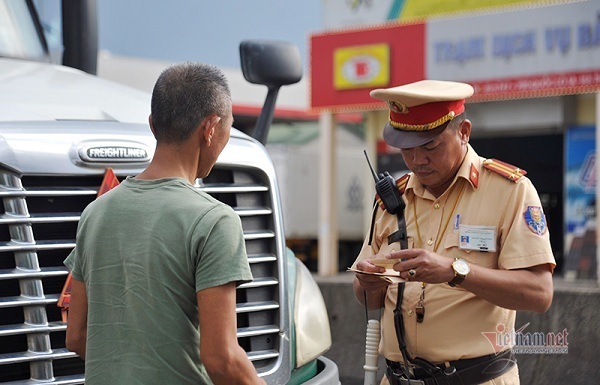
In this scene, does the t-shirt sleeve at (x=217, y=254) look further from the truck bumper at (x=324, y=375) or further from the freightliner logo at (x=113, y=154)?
the truck bumper at (x=324, y=375)

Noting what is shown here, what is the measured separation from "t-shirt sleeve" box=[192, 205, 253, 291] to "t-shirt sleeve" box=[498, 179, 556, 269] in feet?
3.30

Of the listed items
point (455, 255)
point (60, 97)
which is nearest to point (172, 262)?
point (455, 255)

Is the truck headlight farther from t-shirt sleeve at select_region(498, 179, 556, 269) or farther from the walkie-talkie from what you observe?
t-shirt sleeve at select_region(498, 179, 556, 269)

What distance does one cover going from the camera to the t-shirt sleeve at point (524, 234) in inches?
111

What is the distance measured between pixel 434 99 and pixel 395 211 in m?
Result: 0.43

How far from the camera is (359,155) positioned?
21.4 metres

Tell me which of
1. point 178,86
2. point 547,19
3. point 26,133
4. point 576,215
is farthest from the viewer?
point 576,215

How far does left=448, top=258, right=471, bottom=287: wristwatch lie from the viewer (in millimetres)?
2760

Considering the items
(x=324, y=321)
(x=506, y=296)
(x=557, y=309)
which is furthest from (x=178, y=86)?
(x=557, y=309)

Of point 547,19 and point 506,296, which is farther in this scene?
point 547,19

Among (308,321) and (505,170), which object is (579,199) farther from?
(505,170)

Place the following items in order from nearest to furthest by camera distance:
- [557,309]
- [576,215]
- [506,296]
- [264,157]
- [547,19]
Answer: [506,296] < [264,157] < [557,309] < [547,19] < [576,215]

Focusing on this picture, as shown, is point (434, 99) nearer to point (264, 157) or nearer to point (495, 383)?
point (495, 383)

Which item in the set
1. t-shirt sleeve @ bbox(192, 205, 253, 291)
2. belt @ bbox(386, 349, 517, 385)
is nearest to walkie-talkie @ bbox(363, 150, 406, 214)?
belt @ bbox(386, 349, 517, 385)
